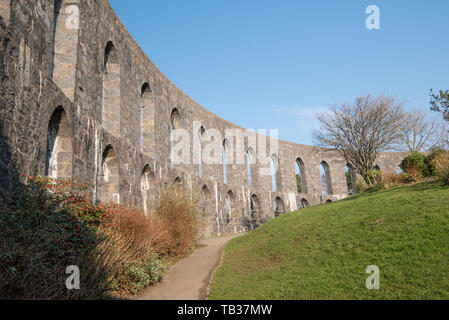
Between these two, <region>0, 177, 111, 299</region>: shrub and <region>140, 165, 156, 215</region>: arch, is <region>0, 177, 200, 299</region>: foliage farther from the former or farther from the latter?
<region>140, 165, 156, 215</region>: arch

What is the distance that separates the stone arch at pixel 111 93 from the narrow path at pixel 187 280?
17.6 ft

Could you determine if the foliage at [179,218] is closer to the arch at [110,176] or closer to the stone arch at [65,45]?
the arch at [110,176]

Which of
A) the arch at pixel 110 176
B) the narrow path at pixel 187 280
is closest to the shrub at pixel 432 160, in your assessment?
the narrow path at pixel 187 280

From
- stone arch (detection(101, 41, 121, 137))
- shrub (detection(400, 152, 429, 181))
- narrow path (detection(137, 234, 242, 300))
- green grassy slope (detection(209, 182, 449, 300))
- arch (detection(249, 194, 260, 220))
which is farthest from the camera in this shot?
arch (detection(249, 194, 260, 220))

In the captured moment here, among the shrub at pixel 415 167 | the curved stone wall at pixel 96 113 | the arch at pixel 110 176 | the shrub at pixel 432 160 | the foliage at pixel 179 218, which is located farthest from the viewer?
the shrub at pixel 432 160

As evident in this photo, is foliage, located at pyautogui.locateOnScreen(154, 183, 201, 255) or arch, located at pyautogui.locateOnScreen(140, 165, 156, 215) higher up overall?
arch, located at pyautogui.locateOnScreen(140, 165, 156, 215)

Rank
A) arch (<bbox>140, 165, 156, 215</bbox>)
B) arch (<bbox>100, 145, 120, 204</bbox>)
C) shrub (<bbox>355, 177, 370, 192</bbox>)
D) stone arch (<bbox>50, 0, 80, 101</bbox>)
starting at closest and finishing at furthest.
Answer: stone arch (<bbox>50, 0, 80, 101</bbox>), arch (<bbox>100, 145, 120, 204</bbox>), arch (<bbox>140, 165, 156, 215</bbox>), shrub (<bbox>355, 177, 370, 192</bbox>)

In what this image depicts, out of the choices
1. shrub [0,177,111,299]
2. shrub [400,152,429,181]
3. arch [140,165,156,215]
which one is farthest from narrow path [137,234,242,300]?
shrub [400,152,429,181]

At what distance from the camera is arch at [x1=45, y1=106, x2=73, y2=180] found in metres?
7.63

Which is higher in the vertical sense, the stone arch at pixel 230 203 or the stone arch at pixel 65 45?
the stone arch at pixel 65 45

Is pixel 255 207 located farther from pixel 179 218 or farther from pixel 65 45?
pixel 65 45

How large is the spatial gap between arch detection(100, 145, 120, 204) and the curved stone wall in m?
0.03

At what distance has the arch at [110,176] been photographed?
1024 cm

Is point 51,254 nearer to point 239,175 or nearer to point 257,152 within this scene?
point 239,175
